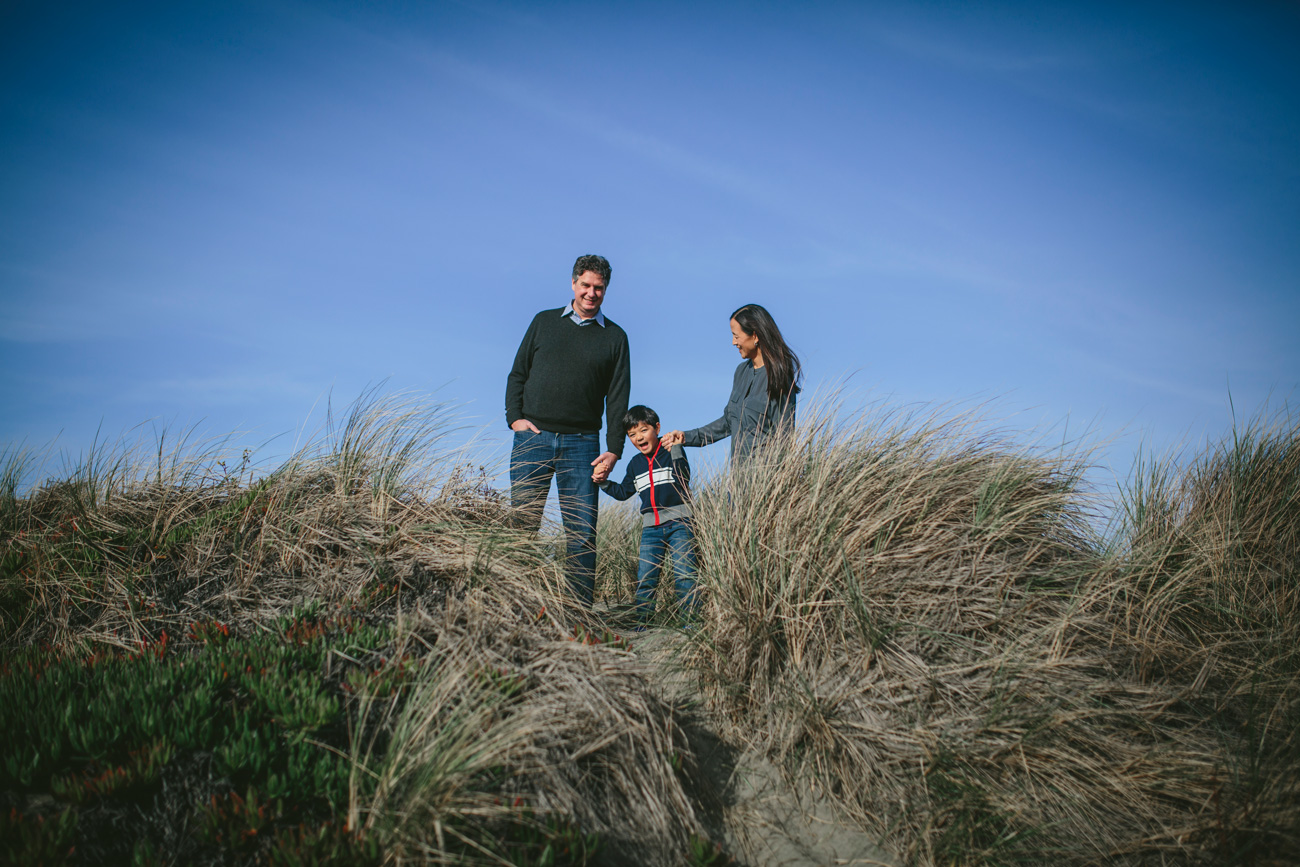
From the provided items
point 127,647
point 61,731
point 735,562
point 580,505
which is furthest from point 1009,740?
point 127,647

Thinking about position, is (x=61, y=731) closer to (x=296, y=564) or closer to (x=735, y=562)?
(x=296, y=564)

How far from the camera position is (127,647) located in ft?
14.4

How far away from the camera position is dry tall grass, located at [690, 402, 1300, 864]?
3268 millimetres

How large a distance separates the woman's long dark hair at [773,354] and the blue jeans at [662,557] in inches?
50.8

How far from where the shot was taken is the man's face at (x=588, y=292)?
546cm

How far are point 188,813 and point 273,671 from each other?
0.72 metres

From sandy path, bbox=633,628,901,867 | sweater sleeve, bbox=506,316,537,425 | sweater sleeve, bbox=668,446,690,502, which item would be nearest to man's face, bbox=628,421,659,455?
sweater sleeve, bbox=668,446,690,502

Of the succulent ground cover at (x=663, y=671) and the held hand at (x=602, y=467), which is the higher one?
the held hand at (x=602, y=467)

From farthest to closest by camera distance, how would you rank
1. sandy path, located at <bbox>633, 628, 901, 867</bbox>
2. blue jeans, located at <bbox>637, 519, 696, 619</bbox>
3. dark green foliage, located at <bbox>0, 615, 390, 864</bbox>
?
1. blue jeans, located at <bbox>637, 519, 696, 619</bbox>
2. sandy path, located at <bbox>633, 628, 901, 867</bbox>
3. dark green foliage, located at <bbox>0, 615, 390, 864</bbox>

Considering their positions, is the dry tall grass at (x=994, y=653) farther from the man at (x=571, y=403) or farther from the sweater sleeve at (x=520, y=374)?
the sweater sleeve at (x=520, y=374)

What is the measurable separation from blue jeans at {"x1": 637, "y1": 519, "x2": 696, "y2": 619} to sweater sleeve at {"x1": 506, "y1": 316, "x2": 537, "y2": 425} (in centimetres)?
147

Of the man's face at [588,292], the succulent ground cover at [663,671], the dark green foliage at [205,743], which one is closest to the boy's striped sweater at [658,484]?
the succulent ground cover at [663,671]

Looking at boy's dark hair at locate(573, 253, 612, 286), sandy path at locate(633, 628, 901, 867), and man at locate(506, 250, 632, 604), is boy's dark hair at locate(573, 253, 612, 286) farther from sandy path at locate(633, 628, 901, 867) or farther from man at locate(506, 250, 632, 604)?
sandy path at locate(633, 628, 901, 867)

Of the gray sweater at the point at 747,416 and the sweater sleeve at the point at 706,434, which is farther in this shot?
the sweater sleeve at the point at 706,434
